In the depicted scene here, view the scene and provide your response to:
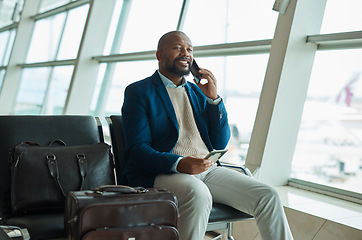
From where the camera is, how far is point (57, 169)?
1838 millimetres

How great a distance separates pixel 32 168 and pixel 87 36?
176 inches

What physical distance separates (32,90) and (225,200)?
730cm

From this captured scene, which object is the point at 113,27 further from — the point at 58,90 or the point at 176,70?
the point at 176,70

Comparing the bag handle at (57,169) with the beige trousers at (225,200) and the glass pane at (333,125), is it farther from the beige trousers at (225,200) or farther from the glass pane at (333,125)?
the glass pane at (333,125)

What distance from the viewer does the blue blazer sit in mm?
1943

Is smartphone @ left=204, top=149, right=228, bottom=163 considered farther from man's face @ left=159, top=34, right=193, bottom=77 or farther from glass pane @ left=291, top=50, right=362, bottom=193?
glass pane @ left=291, top=50, right=362, bottom=193

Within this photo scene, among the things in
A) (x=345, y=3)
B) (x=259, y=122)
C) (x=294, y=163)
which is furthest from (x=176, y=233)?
(x=345, y=3)

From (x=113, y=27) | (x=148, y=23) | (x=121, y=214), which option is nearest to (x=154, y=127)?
(x=121, y=214)

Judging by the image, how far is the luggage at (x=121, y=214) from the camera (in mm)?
1495

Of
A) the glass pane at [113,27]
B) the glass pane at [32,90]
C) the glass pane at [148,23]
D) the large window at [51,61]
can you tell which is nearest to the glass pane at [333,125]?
the glass pane at [148,23]

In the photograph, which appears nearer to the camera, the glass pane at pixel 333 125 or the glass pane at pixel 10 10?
the glass pane at pixel 333 125

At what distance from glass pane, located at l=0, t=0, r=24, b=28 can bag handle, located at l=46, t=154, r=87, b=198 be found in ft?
26.1

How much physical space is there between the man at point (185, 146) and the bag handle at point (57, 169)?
22 centimetres

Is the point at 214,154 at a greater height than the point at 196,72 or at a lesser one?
lesser
